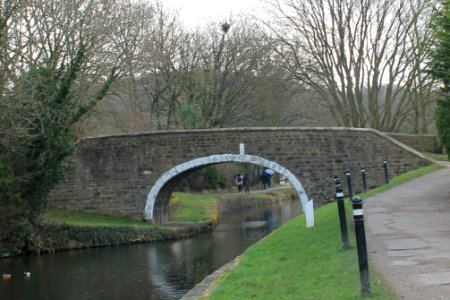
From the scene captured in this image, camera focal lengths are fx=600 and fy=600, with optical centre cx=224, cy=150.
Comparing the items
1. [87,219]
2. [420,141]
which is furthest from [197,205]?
[420,141]

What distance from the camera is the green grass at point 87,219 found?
60.1 feet

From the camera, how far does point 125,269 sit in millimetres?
13664

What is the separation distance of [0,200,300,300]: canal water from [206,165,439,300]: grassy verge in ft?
8.13

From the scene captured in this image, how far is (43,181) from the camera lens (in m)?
16.7

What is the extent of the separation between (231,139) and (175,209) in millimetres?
5665

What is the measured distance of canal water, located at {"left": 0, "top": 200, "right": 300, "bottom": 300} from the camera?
37.2ft

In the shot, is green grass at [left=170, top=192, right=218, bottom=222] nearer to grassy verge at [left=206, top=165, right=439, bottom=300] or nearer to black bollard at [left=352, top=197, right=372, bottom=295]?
grassy verge at [left=206, top=165, right=439, bottom=300]

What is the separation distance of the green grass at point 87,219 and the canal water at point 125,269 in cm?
148

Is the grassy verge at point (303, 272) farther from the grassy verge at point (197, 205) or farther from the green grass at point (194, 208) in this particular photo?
the grassy verge at point (197, 205)

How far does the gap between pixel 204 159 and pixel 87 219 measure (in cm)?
425

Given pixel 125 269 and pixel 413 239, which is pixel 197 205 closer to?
pixel 125 269

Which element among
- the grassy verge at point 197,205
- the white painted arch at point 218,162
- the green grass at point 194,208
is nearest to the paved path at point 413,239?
the white painted arch at point 218,162

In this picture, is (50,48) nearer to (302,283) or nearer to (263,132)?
(263,132)

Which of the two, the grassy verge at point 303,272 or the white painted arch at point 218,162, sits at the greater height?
the white painted arch at point 218,162
